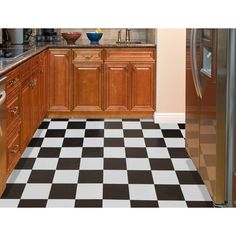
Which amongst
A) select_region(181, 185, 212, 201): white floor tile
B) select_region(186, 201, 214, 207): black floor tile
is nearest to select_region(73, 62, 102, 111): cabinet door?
select_region(181, 185, 212, 201): white floor tile

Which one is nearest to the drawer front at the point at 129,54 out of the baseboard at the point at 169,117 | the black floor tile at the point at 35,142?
the baseboard at the point at 169,117

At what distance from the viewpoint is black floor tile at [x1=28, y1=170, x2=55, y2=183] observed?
115 inches

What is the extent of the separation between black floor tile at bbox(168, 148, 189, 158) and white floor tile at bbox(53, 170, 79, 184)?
2.89 feet

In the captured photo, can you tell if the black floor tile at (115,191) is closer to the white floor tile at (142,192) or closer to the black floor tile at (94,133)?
the white floor tile at (142,192)

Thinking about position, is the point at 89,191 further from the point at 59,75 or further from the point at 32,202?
the point at 59,75

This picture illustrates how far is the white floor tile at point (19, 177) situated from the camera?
2.91 meters

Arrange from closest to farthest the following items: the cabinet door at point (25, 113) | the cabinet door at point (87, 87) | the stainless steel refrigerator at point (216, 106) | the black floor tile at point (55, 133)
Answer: the stainless steel refrigerator at point (216, 106) → the cabinet door at point (25, 113) → the black floor tile at point (55, 133) → the cabinet door at point (87, 87)

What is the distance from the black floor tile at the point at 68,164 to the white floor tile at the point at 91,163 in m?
0.04

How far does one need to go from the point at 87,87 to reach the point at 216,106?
2.86m

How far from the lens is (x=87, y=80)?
4855 millimetres

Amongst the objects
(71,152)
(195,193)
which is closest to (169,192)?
(195,193)

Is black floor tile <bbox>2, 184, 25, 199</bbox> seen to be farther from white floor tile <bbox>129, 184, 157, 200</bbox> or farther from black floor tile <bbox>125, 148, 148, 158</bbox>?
black floor tile <bbox>125, 148, 148, 158</bbox>
